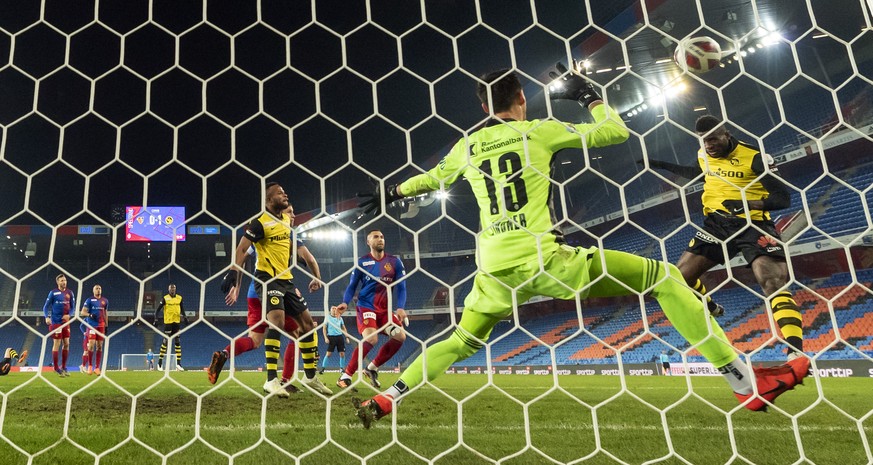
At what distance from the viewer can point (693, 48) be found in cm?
331

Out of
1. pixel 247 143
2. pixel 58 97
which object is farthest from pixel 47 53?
pixel 247 143

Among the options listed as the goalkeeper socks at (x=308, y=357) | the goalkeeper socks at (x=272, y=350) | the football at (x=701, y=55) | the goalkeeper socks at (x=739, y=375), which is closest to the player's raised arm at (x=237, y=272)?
the goalkeeper socks at (x=272, y=350)

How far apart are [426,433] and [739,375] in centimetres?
135

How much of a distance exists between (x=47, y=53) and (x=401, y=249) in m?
11.4

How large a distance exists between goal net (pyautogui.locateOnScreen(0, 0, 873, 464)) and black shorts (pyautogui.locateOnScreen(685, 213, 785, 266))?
0.05 m

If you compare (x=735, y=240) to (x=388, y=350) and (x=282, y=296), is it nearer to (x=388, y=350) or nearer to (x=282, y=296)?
(x=388, y=350)

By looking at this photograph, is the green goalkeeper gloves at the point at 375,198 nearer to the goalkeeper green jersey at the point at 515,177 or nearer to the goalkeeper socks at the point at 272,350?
the goalkeeper green jersey at the point at 515,177

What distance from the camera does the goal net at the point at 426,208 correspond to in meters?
2.04

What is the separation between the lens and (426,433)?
2.30 metres

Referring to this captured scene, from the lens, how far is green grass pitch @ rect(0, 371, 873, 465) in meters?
1.78

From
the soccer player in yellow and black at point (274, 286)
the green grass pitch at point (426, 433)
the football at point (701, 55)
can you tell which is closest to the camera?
the green grass pitch at point (426, 433)

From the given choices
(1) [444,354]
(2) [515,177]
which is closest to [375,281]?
(1) [444,354]

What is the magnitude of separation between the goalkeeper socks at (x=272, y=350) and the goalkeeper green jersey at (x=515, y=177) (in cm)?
180

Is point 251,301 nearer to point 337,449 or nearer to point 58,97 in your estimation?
point 337,449
